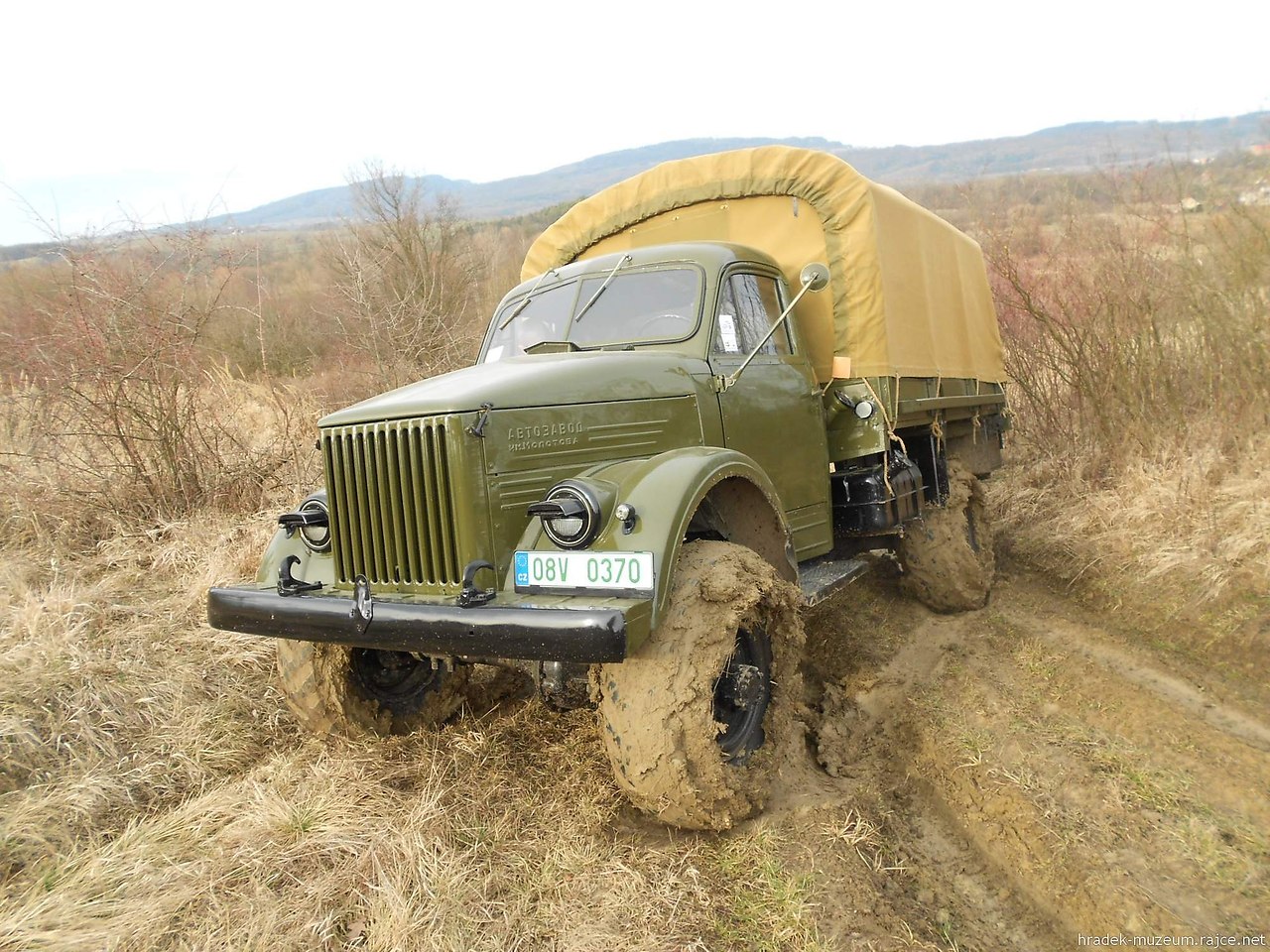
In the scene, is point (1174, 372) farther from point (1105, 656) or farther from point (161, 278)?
point (161, 278)

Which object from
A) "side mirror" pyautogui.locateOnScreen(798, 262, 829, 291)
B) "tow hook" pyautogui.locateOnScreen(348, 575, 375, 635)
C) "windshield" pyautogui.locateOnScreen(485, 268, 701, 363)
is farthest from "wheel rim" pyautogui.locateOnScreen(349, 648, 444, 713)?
"side mirror" pyautogui.locateOnScreen(798, 262, 829, 291)

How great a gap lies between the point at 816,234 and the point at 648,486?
2.79m

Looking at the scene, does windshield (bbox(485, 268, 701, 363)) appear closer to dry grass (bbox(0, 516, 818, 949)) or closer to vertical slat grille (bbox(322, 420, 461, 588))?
vertical slat grille (bbox(322, 420, 461, 588))

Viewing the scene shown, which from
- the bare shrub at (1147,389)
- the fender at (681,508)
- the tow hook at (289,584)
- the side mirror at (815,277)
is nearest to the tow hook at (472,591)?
the fender at (681,508)

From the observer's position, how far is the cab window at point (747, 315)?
4473 mm

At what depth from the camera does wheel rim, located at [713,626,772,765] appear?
3.46 m

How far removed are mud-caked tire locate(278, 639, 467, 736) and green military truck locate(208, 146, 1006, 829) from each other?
1 cm

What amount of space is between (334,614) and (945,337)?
15.9 feet

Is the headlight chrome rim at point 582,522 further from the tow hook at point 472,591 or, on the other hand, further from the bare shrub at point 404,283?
the bare shrub at point 404,283

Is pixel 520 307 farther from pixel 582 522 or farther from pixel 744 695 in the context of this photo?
pixel 744 695

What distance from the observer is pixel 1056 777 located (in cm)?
369

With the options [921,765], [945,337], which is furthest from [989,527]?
[921,765]

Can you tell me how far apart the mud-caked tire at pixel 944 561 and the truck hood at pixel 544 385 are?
2.73 meters

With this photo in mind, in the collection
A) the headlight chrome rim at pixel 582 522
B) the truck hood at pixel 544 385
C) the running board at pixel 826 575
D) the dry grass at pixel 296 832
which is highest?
the truck hood at pixel 544 385
